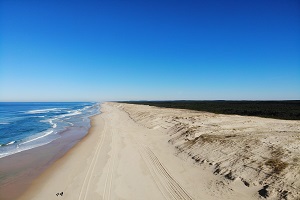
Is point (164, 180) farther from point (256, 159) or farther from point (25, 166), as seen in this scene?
point (25, 166)

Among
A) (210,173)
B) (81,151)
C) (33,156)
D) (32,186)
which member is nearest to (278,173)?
(210,173)

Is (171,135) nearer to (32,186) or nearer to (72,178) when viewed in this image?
(72,178)

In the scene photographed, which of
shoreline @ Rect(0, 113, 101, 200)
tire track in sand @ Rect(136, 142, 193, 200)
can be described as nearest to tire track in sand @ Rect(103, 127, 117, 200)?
tire track in sand @ Rect(136, 142, 193, 200)

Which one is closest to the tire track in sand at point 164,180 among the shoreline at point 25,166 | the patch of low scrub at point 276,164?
the patch of low scrub at point 276,164

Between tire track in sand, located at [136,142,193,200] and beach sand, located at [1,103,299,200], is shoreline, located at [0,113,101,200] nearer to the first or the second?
beach sand, located at [1,103,299,200]

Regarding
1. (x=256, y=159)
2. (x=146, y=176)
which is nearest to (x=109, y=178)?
(x=146, y=176)

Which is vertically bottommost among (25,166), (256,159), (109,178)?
(25,166)

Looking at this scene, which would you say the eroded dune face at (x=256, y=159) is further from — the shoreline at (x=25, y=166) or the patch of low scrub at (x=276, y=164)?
the shoreline at (x=25, y=166)
